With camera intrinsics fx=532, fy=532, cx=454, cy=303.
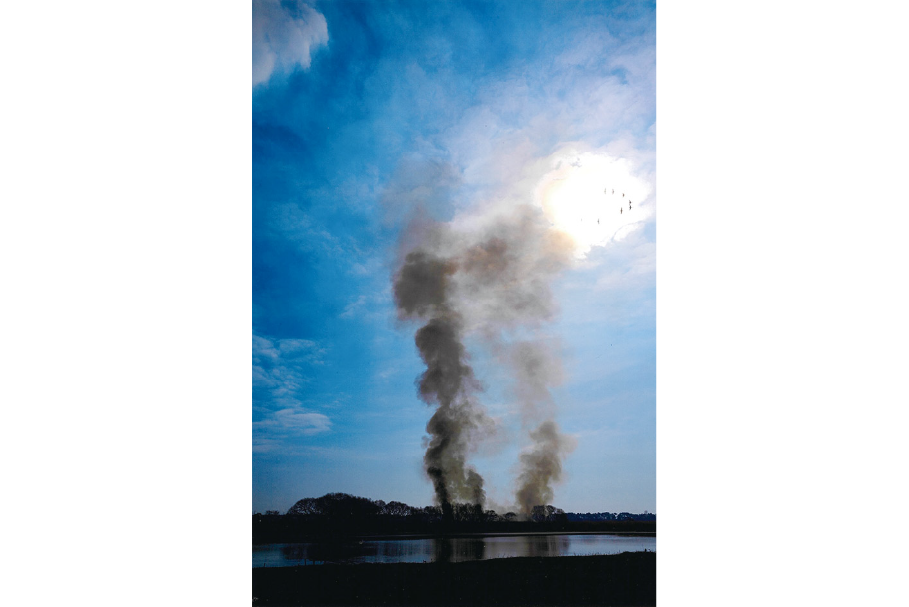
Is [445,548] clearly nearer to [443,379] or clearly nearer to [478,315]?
[443,379]

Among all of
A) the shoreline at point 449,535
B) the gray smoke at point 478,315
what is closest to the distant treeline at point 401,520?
the shoreline at point 449,535

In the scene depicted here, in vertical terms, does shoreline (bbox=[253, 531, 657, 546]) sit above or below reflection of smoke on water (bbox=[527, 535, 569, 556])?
above

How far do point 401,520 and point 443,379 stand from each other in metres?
0.88

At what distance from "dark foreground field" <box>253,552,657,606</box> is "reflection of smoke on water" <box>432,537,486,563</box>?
37 mm

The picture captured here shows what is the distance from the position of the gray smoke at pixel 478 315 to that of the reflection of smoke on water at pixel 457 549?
23cm

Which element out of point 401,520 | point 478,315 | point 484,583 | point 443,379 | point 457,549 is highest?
point 478,315

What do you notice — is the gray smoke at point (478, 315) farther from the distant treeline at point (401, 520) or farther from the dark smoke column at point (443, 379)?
the distant treeline at point (401, 520)

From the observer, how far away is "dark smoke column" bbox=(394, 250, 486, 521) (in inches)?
125

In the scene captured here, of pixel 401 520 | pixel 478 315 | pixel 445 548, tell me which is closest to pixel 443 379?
pixel 478 315

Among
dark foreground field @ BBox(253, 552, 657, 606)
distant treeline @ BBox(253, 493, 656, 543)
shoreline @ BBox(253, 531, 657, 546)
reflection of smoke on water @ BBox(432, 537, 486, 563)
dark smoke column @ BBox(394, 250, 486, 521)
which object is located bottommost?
dark foreground field @ BBox(253, 552, 657, 606)

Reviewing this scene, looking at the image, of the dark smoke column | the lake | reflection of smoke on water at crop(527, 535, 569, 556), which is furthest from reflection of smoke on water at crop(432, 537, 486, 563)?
reflection of smoke on water at crop(527, 535, 569, 556)

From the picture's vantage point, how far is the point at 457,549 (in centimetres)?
316

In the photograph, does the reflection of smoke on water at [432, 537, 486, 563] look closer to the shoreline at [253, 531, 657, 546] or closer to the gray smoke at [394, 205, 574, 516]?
the shoreline at [253, 531, 657, 546]

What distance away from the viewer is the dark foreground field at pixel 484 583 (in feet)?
10.2
